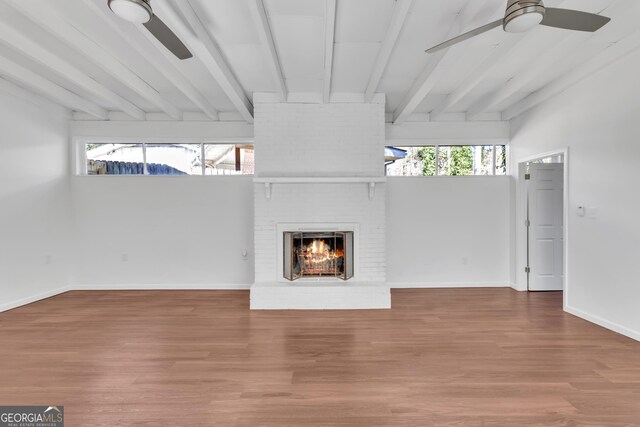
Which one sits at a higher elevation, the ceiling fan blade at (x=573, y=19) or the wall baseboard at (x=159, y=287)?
the ceiling fan blade at (x=573, y=19)

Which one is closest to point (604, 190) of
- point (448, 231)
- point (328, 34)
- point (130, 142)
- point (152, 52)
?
point (448, 231)

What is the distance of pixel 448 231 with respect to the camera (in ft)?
16.9

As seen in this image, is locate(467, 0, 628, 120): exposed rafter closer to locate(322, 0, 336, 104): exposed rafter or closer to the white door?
the white door

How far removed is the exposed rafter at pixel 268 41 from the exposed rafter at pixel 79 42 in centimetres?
153

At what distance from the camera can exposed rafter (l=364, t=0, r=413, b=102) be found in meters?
2.27

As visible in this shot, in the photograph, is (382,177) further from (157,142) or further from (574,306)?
(157,142)

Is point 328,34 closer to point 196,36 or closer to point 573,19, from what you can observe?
point 196,36

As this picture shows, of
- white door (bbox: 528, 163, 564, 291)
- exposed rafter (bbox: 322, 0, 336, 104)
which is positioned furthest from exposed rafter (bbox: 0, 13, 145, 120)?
white door (bbox: 528, 163, 564, 291)

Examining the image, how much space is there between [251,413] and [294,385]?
0.39 m

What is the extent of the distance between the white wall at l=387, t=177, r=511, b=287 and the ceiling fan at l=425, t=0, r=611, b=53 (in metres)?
3.27

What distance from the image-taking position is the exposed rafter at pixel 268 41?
236 cm

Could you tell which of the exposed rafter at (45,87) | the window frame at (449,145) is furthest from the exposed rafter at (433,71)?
the exposed rafter at (45,87)

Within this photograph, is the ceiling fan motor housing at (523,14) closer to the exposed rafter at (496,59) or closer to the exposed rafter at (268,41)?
the exposed rafter at (496,59)

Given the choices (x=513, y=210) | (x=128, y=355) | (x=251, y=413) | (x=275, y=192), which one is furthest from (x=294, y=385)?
(x=513, y=210)
